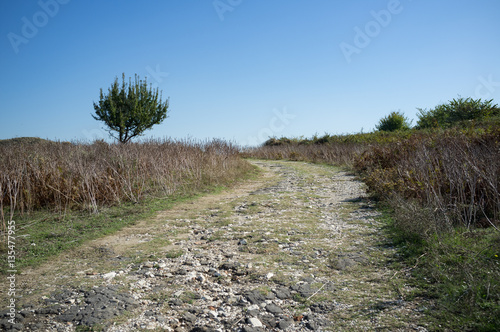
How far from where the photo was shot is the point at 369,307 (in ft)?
9.04

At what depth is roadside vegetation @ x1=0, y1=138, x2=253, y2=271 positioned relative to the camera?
5012 millimetres

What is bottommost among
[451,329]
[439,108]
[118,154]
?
[451,329]

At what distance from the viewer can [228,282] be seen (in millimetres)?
3326

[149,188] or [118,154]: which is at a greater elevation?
[118,154]

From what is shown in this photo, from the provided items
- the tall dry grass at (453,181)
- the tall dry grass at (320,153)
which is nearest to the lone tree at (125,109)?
the tall dry grass at (320,153)

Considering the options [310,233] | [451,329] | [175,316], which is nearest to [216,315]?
[175,316]

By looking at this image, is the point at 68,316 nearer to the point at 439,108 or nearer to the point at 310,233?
the point at 310,233

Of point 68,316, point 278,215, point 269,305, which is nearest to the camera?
point 68,316

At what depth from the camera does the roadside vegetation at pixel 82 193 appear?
5012 millimetres

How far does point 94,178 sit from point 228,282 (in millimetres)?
5454

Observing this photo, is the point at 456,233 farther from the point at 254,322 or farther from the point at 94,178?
the point at 94,178

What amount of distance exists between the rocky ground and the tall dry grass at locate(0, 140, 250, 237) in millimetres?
2172

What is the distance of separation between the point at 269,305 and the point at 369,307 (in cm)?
93

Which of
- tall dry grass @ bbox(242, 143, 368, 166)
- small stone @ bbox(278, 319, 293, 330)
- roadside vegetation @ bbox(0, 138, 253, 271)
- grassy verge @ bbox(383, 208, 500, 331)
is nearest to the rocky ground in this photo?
small stone @ bbox(278, 319, 293, 330)
